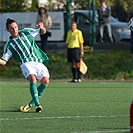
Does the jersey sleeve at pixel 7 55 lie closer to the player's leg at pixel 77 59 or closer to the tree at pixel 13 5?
the player's leg at pixel 77 59

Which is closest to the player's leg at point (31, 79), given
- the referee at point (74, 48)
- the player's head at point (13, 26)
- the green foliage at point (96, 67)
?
the player's head at point (13, 26)

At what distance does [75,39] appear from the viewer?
21.9 metres

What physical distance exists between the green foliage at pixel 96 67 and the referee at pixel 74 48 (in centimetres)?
154

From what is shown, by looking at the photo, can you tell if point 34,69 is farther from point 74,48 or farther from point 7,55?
point 74,48

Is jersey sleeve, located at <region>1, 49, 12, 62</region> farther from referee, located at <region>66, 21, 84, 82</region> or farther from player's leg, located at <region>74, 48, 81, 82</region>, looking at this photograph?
player's leg, located at <region>74, 48, 81, 82</region>

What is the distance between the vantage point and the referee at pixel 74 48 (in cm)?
2189

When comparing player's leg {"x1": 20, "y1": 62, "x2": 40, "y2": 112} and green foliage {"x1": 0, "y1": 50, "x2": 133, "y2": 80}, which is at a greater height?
player's leg {"x1": 20, "y1": 62, "x2": 40, "y2": 112}

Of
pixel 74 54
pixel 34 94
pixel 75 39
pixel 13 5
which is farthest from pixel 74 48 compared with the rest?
pixel 34 94

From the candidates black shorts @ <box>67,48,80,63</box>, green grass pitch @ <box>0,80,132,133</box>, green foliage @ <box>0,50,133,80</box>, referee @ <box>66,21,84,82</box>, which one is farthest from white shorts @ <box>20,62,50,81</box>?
green foliage @ <box>0,50,133,80</box>

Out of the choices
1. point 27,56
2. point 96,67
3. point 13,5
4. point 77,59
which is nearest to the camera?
point 27,56

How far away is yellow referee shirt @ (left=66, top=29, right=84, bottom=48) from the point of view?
2188 cm

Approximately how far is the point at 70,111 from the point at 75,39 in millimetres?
9606

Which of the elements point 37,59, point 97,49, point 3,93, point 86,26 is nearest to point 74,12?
point 86,26

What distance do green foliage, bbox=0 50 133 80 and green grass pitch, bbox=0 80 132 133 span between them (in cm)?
544
